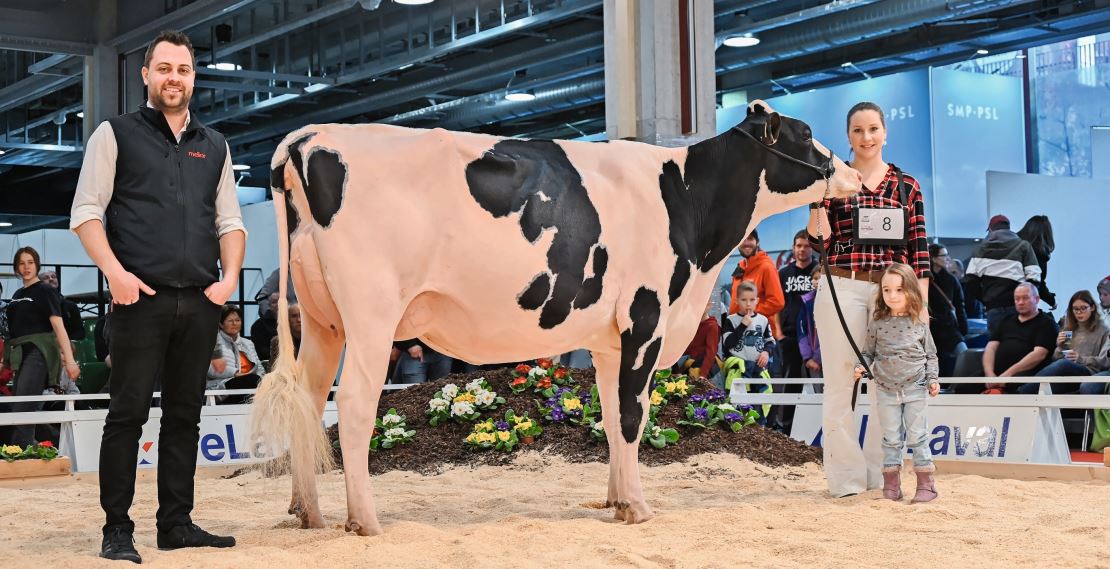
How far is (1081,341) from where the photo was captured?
9.77m

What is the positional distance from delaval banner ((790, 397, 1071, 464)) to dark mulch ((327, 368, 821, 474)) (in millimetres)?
729

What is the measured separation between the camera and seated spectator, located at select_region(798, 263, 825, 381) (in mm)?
9836

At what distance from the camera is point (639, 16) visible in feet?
31.7

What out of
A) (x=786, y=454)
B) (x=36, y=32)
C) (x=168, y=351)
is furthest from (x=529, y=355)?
(x=36, y=32)

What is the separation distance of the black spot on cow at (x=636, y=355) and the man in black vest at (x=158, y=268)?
186cm

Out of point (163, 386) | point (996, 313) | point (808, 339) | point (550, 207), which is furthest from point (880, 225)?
point (996, 313)

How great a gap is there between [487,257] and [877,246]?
2.30 m

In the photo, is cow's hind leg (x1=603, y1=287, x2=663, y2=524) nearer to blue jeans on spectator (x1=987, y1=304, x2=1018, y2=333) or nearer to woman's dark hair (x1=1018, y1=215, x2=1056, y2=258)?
blue jeans on spectator (x1=987, y1=304, x2=1018, y2=333)

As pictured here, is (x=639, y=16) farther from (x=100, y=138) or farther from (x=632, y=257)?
(x=100, y=138)

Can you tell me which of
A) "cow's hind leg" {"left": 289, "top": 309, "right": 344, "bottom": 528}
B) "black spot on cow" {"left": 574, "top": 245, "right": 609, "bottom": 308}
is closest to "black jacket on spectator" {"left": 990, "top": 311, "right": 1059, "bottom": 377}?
"black spot on cow" {"left": 574, "top": 245, "right": 609, "bottom": 308}

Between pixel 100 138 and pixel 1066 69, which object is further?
pixel 1066 69

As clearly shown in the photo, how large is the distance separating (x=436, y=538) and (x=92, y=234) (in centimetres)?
178

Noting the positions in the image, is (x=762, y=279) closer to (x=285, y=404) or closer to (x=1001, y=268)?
(x=1001, y=268)

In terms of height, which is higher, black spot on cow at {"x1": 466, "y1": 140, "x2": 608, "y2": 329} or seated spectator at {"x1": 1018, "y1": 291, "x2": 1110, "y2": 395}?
black spot on cow at {"x1": 466, "y1": 140, "x2": 608, "y2": 329}
